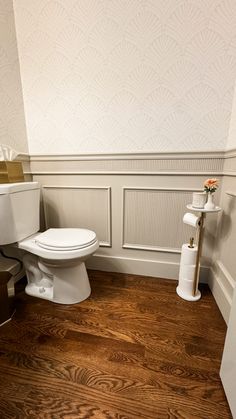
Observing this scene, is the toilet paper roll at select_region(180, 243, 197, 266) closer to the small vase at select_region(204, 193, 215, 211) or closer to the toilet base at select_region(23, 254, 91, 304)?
the small vase at select_region(204, 193, 215, 211)

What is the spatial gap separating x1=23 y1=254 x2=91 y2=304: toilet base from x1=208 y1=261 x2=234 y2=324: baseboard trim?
83 cm

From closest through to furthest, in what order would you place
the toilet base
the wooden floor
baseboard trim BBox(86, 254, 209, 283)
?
the wooden floor
the toilet base
baseboard trim BBox(86, 254, 209, 283)

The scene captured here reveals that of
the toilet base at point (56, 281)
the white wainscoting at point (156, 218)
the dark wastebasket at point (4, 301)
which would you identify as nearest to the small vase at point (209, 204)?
the white wainscoting at point (156, 218)

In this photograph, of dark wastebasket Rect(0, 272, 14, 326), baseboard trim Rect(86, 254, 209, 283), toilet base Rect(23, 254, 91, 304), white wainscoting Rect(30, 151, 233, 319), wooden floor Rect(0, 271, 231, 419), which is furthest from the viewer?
baseboard trim Rect(86, 254, 209, 283)

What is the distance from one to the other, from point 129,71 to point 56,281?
4.62 ft

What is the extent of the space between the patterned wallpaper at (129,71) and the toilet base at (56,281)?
32.4 inches

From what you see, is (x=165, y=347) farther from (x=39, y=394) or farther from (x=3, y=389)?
(x=3, y=389)

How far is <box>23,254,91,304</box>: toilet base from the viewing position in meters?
1.19

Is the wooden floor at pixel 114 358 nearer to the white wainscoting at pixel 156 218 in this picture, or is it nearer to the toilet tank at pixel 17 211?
the white wainscoting at pixel 156 218

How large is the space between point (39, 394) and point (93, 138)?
139 centimetres

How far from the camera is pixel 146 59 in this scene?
1.19 metres

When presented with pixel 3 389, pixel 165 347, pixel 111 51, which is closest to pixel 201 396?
pixel 165 347

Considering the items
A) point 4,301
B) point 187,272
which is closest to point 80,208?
point 4,301

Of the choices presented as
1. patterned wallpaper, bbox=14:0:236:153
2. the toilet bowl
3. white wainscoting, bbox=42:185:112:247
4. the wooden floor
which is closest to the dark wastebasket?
the wooden floor
